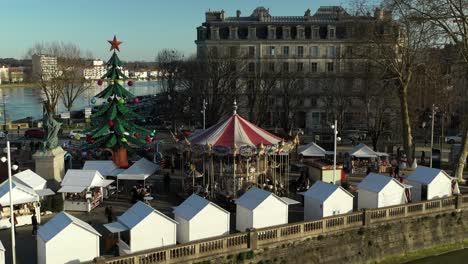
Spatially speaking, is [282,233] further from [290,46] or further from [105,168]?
[290,46]

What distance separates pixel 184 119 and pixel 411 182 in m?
31.8

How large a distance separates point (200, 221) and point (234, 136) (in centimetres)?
855

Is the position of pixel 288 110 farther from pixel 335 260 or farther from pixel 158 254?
pixel 158 254

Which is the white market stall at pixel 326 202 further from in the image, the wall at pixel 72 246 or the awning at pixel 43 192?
the awning at pixel 43 192

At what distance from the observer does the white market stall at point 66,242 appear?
16.4 m

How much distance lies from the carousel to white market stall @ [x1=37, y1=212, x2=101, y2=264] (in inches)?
386

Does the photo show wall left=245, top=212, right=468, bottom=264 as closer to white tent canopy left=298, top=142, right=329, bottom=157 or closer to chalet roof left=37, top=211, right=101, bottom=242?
chalet roof left=37, top=211, right=101, bottom=242

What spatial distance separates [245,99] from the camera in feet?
185

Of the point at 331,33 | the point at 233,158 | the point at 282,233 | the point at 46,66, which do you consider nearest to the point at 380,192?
the point at 282,233

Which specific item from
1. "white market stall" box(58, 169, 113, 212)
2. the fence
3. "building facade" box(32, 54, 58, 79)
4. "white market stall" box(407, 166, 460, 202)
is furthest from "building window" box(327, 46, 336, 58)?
"white market stall" box(58, 169, 113, 212)

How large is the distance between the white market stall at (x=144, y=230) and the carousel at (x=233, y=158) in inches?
305

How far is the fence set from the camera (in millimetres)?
16812

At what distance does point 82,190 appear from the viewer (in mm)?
25031

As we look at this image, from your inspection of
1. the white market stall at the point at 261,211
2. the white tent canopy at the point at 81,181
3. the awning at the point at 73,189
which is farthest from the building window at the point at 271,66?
the white market stall at the point at 261,211
